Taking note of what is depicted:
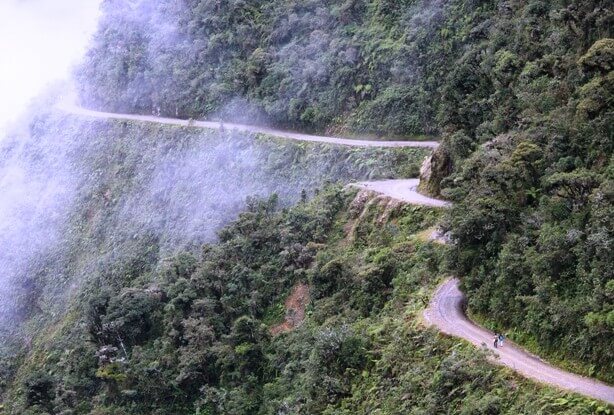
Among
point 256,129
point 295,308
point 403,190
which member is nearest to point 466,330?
point 295,308

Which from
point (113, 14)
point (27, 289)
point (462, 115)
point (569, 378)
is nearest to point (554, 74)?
point (462, 115)

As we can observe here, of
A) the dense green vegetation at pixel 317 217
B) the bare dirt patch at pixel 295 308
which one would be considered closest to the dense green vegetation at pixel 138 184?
the dense green vegetation at pixel 317 217

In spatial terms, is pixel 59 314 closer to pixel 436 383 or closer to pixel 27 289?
pixel 27 289

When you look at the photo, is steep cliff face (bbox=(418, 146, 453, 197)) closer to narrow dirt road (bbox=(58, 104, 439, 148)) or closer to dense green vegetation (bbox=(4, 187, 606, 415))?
dense green vegetation (bbox=(4, 187, 606, 415))

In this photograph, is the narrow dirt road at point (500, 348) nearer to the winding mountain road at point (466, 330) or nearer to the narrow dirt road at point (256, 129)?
the winding mountain road at point (466, 330)

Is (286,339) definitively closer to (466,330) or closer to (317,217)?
(317,217)
